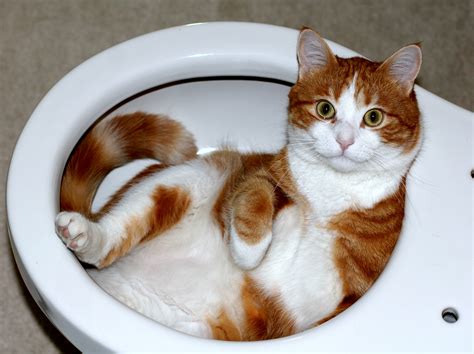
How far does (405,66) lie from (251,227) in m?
0.44

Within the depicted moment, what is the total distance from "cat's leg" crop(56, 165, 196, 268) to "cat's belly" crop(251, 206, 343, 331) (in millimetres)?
215

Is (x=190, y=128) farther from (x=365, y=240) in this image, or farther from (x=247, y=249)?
(x=365, y=240)

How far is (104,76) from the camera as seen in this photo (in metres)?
1.40

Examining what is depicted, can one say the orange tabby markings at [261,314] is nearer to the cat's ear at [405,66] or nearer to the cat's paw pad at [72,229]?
the cat's paw pad at [72,229]

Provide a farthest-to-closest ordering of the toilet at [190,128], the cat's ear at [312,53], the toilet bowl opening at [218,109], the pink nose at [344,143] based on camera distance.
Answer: the toilet bowl opening at [218,109] → the cat's ear at [312,53] → the pink nose at [344,143] → the toilet at [190,128]

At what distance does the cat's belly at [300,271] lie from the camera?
142 centimetres

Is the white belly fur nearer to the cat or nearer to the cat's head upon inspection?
the cat

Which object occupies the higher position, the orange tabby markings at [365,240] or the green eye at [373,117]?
the green eye at [373,117]

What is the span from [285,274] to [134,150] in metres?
0.43

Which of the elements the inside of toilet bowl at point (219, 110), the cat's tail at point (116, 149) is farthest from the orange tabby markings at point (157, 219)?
the inside of toilet bowl at point (219, 110)

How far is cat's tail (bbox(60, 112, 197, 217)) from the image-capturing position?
1440mm

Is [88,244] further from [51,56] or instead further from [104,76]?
[51,56]

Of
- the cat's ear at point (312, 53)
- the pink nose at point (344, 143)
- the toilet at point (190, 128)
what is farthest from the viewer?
the cat's ear at point (312, 53)

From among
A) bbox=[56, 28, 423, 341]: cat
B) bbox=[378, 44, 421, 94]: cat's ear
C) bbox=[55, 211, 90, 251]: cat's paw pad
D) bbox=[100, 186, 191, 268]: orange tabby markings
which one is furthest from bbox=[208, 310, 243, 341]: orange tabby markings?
bbox=[378, 44, 421, 94]: cat's ear
